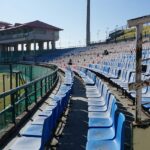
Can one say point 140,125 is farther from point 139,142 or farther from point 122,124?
point 122,124

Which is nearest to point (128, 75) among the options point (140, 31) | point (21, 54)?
point (140, 31)

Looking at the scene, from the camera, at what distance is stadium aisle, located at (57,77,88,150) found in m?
6.40

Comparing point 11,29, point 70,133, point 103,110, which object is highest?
point 11,29

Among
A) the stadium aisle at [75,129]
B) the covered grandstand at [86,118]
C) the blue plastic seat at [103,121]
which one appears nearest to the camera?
the covered grandstand at [86,118]

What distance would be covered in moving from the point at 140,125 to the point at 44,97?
705 centimetres

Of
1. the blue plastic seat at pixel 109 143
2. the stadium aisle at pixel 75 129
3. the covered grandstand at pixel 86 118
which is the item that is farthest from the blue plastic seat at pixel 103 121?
the blue plastic seat at pixel 109 143

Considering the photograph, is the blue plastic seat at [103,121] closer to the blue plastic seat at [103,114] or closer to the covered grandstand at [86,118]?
Result: the covered grandstand at [86,118]

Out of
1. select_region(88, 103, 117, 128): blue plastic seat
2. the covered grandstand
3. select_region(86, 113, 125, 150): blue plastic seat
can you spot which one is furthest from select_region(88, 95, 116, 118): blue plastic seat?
select_region(86, 113, 125, 150): blue plastic seat

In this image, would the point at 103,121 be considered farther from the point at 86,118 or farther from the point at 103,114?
the point at 86,118

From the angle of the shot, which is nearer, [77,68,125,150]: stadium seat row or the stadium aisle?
[77,68,125,150]: stadium seat row

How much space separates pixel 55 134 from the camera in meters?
7.14

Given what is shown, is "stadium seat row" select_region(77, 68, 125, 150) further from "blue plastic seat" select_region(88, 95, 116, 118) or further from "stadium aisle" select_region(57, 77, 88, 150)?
"stadium aisle" select_region(57, 77, 88, 150)

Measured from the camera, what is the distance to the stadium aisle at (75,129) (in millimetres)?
6400

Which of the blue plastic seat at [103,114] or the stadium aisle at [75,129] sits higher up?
the blue plastic seat at [103,114]
